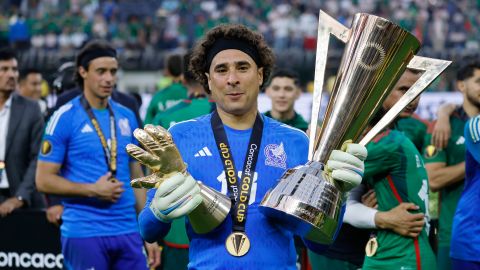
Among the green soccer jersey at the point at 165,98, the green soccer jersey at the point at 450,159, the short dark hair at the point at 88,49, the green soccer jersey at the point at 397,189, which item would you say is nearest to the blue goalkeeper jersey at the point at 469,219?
the green soccer jersey at the point at 397,189

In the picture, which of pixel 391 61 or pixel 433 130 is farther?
pixel 433 130

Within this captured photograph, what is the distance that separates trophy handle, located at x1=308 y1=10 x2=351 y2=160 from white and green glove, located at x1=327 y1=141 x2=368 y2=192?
183 millimetres

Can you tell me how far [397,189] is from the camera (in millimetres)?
5551

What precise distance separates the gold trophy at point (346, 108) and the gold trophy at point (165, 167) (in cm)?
19

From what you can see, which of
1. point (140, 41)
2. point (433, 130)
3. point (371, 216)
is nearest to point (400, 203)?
point (371, 216)

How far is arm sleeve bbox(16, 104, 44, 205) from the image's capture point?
868cm

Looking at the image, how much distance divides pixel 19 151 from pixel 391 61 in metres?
5.50

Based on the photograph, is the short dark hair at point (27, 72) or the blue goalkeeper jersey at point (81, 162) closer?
the blue goalkeeper jersey at point (81, 162)

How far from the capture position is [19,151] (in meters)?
8.80

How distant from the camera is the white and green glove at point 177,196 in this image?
366cm

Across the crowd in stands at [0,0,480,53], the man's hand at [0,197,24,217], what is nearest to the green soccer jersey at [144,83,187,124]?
the man's hand at [0,197,24,217]

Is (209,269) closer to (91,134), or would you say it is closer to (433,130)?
(91,134)

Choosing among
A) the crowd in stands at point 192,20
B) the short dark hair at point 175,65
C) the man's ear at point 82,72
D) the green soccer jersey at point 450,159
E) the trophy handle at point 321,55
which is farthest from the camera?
the crowd in stands at point 192,20

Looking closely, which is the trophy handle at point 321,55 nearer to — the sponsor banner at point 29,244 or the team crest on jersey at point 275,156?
the team crest on jersey at point 275,156
